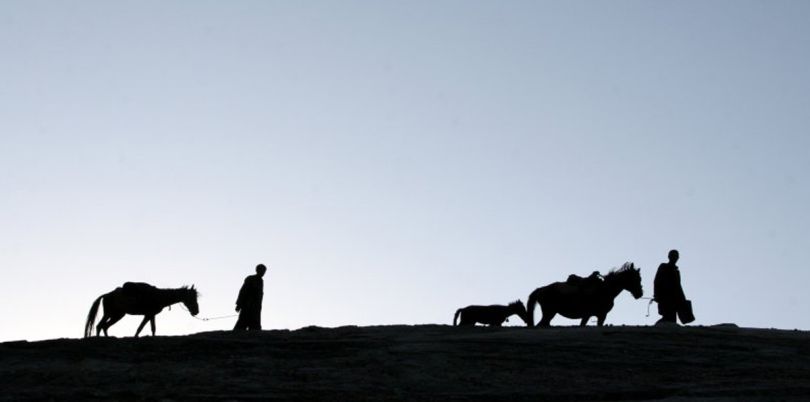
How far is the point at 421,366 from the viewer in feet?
48.6

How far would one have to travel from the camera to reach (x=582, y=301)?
23.6m

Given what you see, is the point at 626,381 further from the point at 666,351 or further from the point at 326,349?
the point at 326,349

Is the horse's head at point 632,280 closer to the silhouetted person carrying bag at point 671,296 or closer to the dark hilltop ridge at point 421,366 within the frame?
the silhouetted person carrying bag at point 671,296

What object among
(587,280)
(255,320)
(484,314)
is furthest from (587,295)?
(484,314)

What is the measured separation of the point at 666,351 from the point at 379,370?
4421mm

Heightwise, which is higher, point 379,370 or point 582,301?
point 582,301

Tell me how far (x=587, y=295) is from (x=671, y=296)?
1.90 m

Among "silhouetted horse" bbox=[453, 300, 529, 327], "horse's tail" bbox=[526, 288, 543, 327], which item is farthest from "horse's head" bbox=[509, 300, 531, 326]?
"horse's tail" bbox=[526, 288, 543, 327]

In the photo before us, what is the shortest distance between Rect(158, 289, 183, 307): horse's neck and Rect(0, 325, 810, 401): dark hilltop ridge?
5528 millimetres

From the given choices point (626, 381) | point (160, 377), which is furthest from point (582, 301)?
point (160, 377)

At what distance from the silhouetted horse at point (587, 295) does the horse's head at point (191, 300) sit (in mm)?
7328

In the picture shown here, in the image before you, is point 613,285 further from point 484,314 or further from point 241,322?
point 484,314

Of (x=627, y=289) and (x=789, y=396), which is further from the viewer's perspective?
(x=627, y=289)

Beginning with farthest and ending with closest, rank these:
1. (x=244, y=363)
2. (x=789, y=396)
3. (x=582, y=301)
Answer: (x=582, y=301) → (x=244, y=363) → (x=789, y=396)
